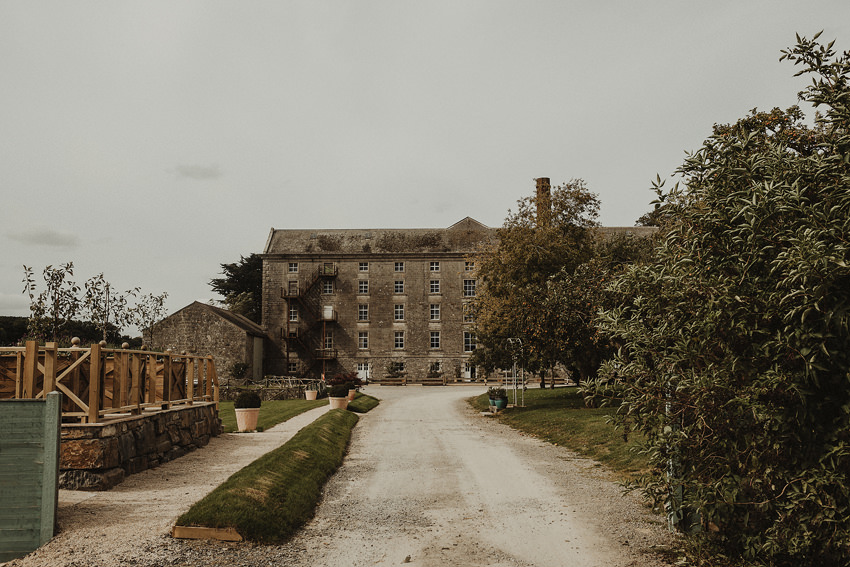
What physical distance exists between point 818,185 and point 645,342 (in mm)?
2143

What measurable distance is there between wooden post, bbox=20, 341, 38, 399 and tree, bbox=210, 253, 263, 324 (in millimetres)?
59810

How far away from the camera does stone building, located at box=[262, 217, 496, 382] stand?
2219 inches

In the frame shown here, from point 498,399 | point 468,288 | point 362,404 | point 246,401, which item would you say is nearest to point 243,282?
point 468,288

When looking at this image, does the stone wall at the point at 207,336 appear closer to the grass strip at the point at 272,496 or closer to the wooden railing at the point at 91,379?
the wooden railing at the point at 91,379

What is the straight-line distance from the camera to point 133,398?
11992 mm

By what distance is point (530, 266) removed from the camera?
90.6 feet

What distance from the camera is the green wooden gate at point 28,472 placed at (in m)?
7.09

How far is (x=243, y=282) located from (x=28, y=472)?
6563 centimetres

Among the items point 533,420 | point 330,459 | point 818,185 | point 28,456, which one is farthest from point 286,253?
point 818,185

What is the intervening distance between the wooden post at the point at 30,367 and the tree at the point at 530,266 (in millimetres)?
16965

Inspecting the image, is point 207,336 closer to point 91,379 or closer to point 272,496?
point 91,379

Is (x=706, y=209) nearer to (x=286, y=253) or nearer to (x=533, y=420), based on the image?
(x=533, y=420)

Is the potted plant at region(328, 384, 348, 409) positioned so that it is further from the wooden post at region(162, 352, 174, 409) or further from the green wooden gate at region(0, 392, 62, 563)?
the green wooden gate at region(0, 392, 62, 563)

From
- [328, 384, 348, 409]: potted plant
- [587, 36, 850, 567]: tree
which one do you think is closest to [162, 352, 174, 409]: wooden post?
[587, 36, 850, 567]: tree
